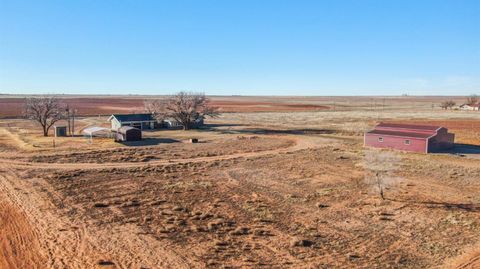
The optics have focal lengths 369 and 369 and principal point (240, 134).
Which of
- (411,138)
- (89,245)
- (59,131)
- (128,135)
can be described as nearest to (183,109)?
(128,135)

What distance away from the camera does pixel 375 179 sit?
3009cm

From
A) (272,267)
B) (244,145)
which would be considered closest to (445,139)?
(244,145)

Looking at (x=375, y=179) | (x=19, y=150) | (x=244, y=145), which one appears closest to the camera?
(x=375, y=179)

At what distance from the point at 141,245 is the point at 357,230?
1112cm

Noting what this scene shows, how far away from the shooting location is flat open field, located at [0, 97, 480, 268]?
16359mm

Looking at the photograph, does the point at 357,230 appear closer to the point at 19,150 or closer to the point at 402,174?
the point at 402,174

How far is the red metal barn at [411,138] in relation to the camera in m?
43.0

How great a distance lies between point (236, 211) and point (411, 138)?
29.9m

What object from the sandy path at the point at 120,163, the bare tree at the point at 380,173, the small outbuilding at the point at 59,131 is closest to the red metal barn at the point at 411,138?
the sandy path at the point at 120,163

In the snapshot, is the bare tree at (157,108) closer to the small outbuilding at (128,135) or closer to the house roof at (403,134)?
the small outbuilding at (128,135)

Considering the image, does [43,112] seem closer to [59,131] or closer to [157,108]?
[59,131]

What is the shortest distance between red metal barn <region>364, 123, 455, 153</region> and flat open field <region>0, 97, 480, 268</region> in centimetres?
213

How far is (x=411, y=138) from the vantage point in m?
43.8

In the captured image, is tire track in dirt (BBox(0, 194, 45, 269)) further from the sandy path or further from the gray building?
the gray building
